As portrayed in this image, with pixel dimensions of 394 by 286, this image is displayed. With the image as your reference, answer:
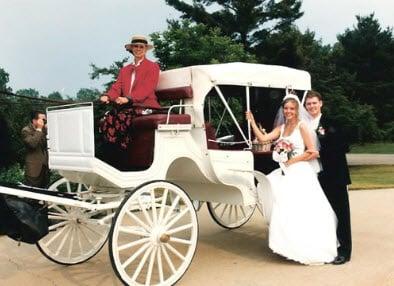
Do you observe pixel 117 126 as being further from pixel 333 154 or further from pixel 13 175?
pixel 13 175

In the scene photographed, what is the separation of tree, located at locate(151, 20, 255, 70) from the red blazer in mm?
9393

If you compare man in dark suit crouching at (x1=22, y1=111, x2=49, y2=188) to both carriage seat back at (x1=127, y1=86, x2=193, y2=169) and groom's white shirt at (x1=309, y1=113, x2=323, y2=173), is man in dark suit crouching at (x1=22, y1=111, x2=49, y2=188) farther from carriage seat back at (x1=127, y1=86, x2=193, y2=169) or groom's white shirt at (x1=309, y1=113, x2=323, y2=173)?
groom's white shirt at (x1=309, y1=113, x2=323, y2=173)

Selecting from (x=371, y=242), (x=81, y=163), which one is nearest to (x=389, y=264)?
(x=371, y=242)

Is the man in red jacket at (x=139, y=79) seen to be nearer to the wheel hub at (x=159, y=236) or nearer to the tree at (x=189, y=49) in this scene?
the wheel hub at (x=159, y=236)

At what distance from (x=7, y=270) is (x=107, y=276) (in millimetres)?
1233

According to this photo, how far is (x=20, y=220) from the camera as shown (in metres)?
4.55

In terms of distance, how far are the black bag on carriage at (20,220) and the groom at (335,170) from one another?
→ 10.7ft

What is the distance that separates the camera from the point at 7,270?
6.07m

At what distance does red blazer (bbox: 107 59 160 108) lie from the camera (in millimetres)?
5688

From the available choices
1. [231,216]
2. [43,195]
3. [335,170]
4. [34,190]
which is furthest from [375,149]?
[43,195]

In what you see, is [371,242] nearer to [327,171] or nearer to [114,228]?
[327,171]

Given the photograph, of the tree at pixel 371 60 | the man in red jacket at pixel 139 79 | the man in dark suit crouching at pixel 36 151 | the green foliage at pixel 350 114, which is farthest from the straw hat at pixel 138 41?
the tree at pixel 371 60

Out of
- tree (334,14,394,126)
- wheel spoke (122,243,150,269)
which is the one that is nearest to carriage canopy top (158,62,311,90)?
wheel spoke (122,243,150,269)

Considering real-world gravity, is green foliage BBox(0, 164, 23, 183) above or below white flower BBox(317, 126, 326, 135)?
below
